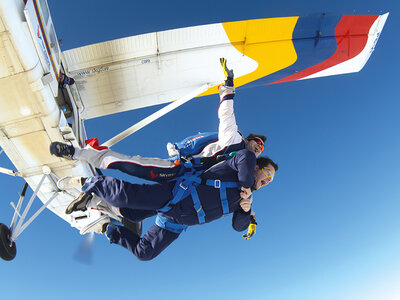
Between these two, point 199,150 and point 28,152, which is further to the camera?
point 28,152

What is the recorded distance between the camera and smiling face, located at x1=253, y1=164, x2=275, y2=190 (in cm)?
319

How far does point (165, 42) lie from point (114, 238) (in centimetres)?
359

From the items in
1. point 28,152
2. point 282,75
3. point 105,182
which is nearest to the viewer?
point 105,182

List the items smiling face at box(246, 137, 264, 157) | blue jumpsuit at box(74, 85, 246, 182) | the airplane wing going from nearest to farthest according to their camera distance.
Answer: blue jumpsuit at box(74, 85, 246, 182) → smiling face at box(246, 137, 264, 157) → the airplane wing

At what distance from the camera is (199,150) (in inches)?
128

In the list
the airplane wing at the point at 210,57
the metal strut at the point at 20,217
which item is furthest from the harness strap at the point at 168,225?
the airplane wing at the point at 210,57

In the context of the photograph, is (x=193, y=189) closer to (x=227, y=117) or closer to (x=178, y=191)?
(x=178, y=191)

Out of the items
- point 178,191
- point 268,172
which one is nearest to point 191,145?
point 178,191

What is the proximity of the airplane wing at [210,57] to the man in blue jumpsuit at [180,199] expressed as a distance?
9.79ft

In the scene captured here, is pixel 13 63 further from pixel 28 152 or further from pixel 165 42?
pixel 165 42

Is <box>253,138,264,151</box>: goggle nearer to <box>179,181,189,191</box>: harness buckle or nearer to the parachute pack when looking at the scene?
the parachute pack

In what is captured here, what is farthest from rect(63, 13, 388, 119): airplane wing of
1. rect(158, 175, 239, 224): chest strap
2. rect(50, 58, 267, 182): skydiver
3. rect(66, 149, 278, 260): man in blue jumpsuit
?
rect(158, 175, 239, 224): chest strap

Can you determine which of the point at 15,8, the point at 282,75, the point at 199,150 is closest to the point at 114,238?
the point at 199,150

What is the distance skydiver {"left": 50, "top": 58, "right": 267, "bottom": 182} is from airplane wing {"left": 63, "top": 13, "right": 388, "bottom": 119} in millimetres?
2424
